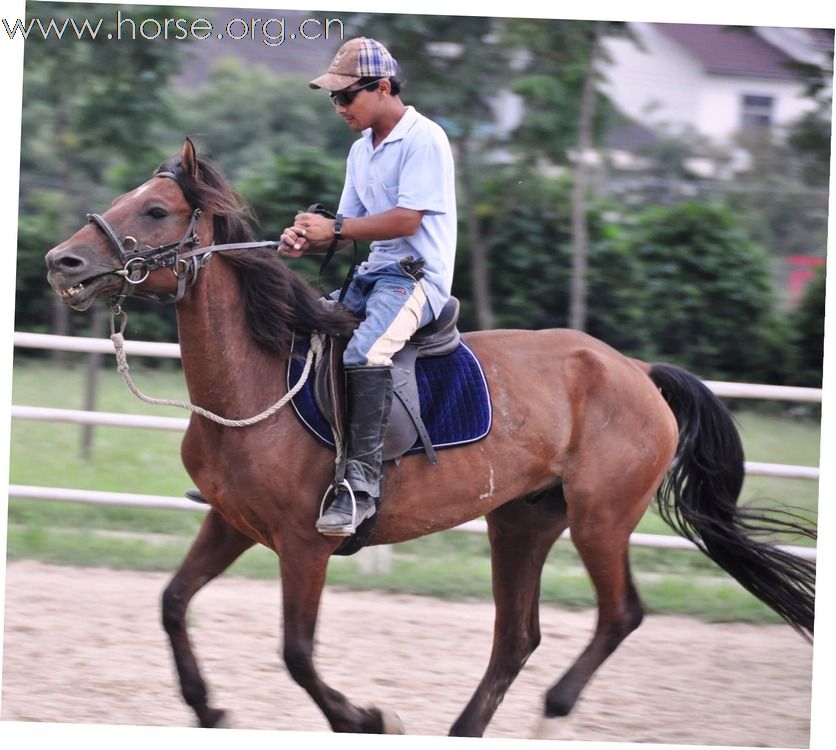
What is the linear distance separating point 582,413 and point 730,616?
2.66 meters

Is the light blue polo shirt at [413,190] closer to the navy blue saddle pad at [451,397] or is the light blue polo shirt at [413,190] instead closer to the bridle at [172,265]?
the navy blue saddle pad at [451,397]

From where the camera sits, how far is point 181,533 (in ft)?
24.2

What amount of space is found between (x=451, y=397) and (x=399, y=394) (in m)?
0.25

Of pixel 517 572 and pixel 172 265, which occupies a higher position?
pixel 172 265

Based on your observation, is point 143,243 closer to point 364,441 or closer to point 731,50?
point 364,441

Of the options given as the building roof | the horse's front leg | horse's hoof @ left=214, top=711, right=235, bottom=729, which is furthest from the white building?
horse's hoof @ left=214, top=711, right=235, bottom=729

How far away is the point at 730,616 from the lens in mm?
6539

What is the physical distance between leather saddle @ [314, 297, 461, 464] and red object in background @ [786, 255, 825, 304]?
6786 millimetres

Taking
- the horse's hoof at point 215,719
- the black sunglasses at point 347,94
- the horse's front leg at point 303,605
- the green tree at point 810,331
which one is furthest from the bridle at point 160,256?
the green tree at point 810,331

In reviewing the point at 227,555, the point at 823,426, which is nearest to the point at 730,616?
the point at 823,426

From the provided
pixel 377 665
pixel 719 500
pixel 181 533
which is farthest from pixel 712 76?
pixel 377 665

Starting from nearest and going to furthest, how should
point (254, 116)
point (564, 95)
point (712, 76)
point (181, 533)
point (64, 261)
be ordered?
point (64, 261) → point (181, 533) → point (564, 95) → point (712, 76) → point (254, 116)

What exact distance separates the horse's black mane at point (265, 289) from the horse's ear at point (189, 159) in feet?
0.13

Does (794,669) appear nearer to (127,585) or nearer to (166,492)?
(127,585)
